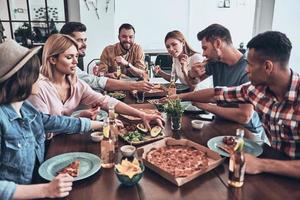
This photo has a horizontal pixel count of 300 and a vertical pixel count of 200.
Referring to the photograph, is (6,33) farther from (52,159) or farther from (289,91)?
(289,91)

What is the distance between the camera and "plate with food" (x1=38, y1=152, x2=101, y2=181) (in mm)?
1247

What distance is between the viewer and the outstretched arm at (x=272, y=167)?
4.08ft

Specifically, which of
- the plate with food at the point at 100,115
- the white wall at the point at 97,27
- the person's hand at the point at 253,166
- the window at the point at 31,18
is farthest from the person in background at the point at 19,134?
the window at the point at 31,18

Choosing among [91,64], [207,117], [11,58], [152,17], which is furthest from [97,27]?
[11,58]

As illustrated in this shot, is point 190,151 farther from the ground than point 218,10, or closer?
closer

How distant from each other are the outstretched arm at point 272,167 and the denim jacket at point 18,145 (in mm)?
957

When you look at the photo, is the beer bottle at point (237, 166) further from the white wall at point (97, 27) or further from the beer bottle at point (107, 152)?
the white wall at point (97, 27)

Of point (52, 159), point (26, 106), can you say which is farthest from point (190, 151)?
point (26, 106)

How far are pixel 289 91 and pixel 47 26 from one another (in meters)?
4.26

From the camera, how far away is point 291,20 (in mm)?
3734

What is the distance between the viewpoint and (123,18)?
4.93 metres

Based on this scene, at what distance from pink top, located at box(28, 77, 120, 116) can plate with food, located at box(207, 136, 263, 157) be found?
2.44ft

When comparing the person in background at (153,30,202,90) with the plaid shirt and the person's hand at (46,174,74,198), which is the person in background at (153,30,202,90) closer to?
the plaid shirt

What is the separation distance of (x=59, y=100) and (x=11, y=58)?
77cm
